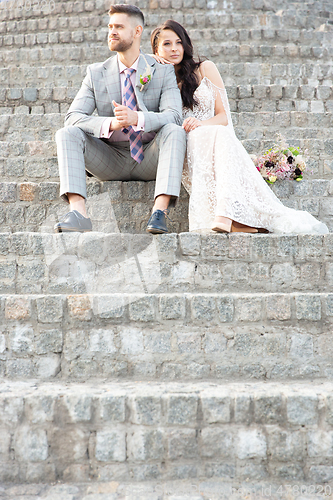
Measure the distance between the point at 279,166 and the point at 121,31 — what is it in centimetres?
134

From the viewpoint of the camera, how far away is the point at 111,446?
1.72 metres

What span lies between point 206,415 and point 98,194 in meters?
1.66

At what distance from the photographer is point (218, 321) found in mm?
2018

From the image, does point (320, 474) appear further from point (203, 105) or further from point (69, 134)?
point (203, 105)

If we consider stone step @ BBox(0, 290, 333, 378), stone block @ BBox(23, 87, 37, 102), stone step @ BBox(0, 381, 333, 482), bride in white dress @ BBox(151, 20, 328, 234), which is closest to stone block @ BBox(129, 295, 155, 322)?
stone step @ BBox(0, 290, 333, 378)

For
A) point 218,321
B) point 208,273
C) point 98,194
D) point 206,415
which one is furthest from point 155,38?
point 206,415

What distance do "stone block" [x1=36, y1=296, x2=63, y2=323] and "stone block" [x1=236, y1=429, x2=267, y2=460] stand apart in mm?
914

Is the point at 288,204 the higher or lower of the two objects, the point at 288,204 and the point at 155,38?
the lower

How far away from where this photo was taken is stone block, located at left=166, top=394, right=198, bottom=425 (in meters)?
1.71

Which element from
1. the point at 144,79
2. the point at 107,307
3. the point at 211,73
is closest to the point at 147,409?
the point at 107,307

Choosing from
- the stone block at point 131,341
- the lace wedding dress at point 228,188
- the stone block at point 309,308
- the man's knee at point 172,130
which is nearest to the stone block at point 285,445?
the stone block at point 309,308

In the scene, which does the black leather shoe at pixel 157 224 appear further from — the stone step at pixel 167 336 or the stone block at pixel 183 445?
the stone block at pixel 183 445

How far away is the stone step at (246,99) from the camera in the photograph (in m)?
4.32

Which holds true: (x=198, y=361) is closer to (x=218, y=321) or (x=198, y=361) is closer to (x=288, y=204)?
(x=218, y=321)
